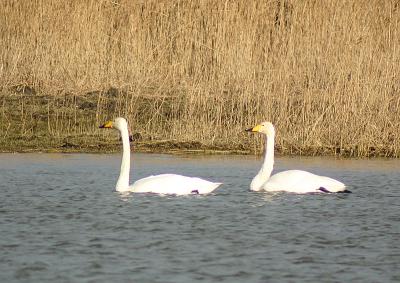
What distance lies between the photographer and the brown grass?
1627cm

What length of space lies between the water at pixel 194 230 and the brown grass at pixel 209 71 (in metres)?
1.73

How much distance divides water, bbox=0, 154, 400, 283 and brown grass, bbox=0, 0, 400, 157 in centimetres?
173

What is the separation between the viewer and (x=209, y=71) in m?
18.8

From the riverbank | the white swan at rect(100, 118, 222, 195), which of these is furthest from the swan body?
the riverbank

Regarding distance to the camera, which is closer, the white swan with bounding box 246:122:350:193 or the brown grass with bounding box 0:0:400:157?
the white swan with bounding box 246:122:350:193

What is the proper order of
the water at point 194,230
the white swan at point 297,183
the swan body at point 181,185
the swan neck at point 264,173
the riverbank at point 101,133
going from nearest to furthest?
the water at point 194,230
the swan body at point 181,185
the white swan at point 297,183
the swan neck at point 264,173
the riverbank at point 101,133

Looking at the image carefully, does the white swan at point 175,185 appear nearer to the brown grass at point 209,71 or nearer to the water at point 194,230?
the water at point 194,230

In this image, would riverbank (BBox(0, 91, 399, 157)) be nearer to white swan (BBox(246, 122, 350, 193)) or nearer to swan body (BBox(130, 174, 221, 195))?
white swan (BBox(246, 122, 350, 193))

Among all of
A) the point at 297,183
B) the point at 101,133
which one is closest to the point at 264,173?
the point at 297,183

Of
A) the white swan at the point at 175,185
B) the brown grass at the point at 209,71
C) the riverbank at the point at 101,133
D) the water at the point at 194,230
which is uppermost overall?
the brown grass at the point at 209,71

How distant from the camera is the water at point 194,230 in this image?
7.76 m

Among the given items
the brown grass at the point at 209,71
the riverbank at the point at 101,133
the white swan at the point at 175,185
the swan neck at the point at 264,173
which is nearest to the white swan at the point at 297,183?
the swan neck at the point at 264,173

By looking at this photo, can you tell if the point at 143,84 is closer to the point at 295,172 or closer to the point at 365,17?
the point at 365,17

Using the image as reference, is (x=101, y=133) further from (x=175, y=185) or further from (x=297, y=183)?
(x=297, y=183)
